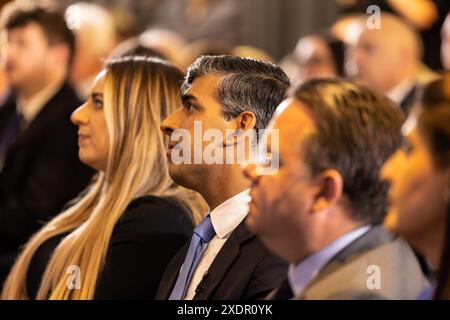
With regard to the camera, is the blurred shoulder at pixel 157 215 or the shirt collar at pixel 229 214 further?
the blurred shoulder at pixel 157 215

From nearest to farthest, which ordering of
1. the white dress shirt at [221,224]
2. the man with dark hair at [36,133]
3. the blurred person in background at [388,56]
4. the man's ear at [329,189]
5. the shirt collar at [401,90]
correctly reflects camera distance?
the man's ear at [329,189]
the white dress shirt at [221,224]
the man with dark hair at [36,133]
the shirt collar at [401,90]
the blurred person in background at [388,56]

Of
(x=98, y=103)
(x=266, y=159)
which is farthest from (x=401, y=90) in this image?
(x=266, y=159)

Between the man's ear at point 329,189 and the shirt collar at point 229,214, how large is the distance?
481 millimetres

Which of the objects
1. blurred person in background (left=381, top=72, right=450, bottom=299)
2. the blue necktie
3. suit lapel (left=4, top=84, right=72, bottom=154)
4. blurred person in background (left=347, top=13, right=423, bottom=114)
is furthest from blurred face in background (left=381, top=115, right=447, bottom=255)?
blurred person in background (left=347, top=13, right=423, bottom=114)

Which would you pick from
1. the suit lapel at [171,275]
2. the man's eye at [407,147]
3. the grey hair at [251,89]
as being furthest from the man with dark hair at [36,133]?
the man's eye at [407,147]

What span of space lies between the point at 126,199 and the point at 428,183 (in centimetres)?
116

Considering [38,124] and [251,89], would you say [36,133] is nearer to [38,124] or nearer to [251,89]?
[38,124]

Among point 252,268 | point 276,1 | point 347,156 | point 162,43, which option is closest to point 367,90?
point 347,156

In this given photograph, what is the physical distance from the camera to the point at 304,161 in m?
1.54

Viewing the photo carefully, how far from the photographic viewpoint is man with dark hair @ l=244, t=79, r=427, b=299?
4.99 feet

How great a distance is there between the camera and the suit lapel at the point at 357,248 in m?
1.52

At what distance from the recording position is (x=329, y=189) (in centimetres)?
152

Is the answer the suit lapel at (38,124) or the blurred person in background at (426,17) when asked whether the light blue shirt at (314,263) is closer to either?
the suit lapel at (38,124)
